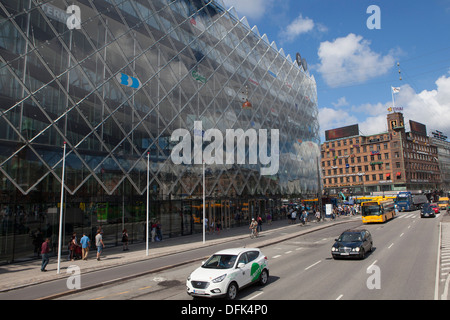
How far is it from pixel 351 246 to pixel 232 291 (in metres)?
8.61

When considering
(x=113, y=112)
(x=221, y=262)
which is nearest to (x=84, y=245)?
(x=113, y=112)

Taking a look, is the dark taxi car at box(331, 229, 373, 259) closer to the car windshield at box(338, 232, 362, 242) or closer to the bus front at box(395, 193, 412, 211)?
the car windshield at box(338, 232, 362, 242)

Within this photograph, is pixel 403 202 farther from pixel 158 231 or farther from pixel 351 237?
pixel 158 231

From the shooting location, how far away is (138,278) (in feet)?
46.9

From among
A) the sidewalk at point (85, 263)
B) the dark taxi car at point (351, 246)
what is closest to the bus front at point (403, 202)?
the sidewalk at point (85, 263)

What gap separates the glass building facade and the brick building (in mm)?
62796

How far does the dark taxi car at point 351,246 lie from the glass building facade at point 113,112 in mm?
14490

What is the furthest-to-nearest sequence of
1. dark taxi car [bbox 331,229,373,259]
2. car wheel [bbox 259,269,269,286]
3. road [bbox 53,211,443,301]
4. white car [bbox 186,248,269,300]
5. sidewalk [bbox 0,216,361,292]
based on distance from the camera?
dark taxi car [bbox 331,229,373,259], sidewalk [bbox 0,216,361,292], car wheel [bbox 259,269,269,286], road [bbox 53,211,443,301], white car [bbox 186,248,269,300]

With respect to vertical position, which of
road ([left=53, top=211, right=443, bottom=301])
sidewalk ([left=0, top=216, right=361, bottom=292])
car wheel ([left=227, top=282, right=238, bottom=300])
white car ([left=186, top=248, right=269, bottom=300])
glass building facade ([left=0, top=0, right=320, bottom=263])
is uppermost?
glass building facade ([left=0, top=0, right=320, bottom=263])

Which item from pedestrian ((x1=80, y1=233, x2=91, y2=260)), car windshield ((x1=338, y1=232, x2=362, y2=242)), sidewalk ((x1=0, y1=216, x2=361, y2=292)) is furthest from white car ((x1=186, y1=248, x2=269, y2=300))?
pedestrian ((x1=80, y1=233, x2=91, y2=260))

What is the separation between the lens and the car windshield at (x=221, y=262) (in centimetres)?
1079

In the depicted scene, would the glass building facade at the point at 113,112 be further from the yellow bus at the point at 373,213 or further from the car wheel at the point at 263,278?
the yellow bus at the point at 373,213

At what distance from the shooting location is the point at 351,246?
15.9 metres

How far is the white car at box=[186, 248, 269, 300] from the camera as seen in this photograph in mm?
9703
